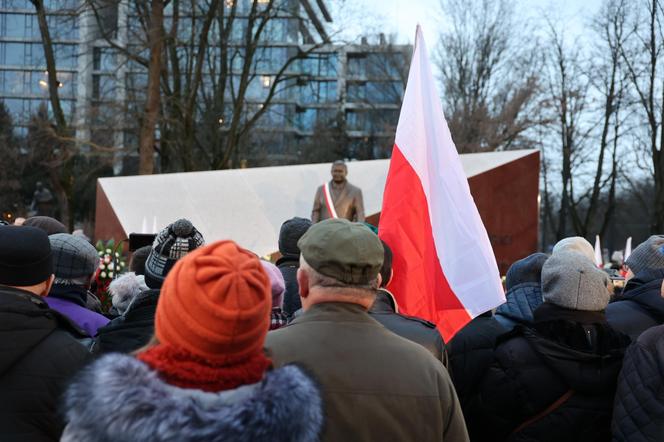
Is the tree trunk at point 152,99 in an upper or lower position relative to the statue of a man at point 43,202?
upper

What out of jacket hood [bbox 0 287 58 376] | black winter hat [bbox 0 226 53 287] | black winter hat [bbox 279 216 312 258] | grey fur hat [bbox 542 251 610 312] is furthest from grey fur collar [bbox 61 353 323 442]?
black winter hat [bbox 279 216 312 258]

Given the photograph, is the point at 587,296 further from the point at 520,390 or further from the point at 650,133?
the point at 650,133

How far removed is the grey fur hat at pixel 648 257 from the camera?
3826mm

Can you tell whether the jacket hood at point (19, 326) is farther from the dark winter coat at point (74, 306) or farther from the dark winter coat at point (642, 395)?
the dark winter coat at point (642, 395)

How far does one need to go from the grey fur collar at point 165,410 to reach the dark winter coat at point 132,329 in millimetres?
1227

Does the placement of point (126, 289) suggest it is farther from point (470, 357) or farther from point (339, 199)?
point (339, 199)

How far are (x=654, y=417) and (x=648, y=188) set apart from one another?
42.3 m

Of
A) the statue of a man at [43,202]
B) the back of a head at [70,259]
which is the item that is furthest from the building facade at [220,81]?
the back of a head at [70,259]

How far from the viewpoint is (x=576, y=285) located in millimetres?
2893

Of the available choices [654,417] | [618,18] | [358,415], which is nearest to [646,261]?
[654,417]

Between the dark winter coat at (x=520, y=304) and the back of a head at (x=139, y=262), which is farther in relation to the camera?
the back of a head at (x=139, y=262)

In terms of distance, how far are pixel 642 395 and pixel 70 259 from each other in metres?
2.41

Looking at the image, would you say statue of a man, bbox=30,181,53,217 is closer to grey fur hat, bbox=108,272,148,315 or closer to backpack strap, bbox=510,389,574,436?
grey fur hat, bbox=108,272,148,315

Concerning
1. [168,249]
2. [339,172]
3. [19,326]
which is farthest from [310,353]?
[339,172]
